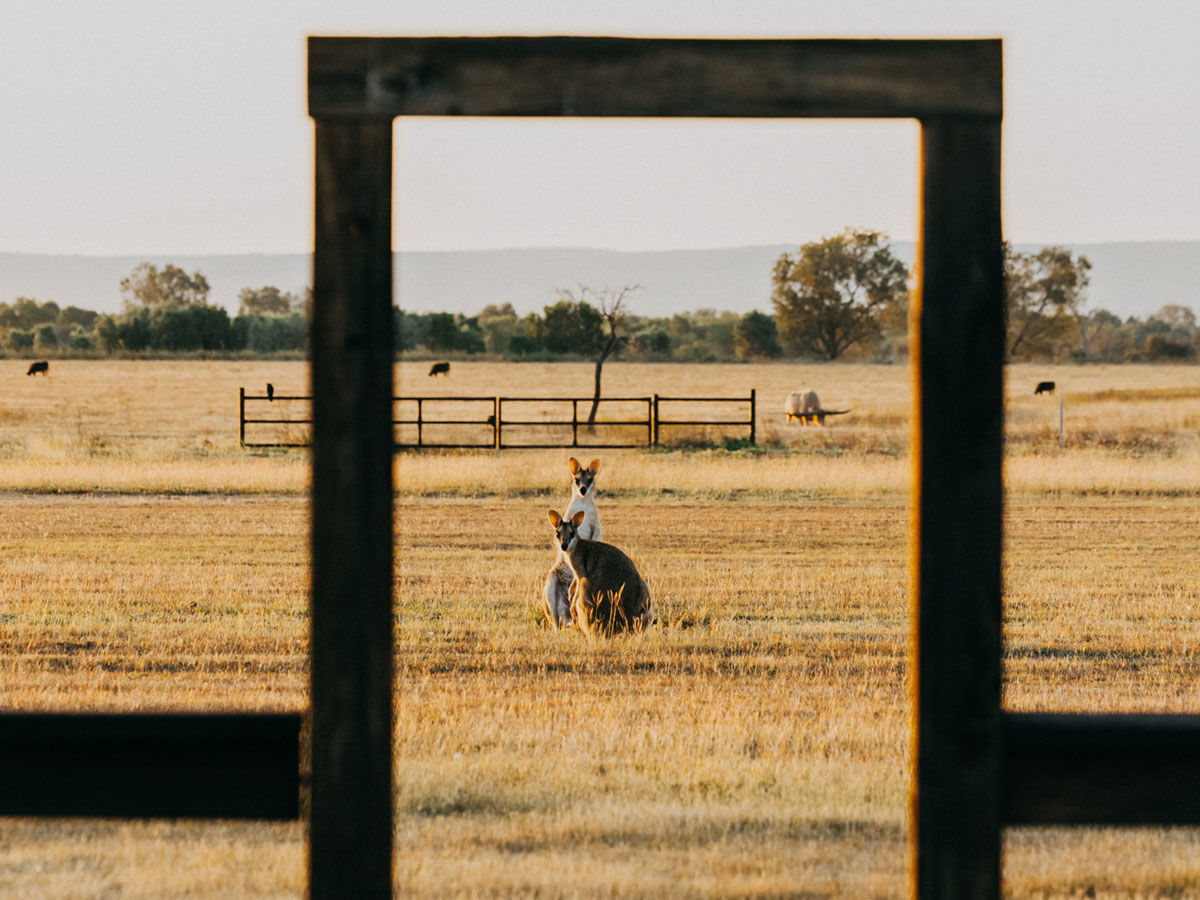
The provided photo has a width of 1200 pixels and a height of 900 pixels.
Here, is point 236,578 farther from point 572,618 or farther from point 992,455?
point 992,455

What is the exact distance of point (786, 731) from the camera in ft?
24.7

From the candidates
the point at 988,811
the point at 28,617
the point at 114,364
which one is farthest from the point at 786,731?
the point at 114,364

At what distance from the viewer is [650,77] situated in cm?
270

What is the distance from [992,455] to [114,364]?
91447mm

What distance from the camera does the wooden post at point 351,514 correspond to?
2648 mm

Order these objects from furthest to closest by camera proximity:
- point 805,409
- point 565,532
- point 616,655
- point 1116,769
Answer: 1. point 805,409
2. point 565,532
3. point 616,655
4. point 1116,769

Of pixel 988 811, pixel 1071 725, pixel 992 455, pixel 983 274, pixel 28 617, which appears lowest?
pixel 28 617

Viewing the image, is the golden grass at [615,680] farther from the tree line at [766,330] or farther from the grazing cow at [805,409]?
the tree line at [766,330]

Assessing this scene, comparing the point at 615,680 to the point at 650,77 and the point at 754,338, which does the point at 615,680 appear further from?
the point at 754,338

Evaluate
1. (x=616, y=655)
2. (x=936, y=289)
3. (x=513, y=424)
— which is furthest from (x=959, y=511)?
(x=513, y=424)

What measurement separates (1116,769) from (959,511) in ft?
1.80

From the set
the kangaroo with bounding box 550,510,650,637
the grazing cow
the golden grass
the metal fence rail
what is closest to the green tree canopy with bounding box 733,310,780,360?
the metal fence rail

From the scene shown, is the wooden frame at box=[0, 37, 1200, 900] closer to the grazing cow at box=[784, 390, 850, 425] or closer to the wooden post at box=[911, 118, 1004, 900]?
the wooden post at box=[911, 118, 1004, 900]

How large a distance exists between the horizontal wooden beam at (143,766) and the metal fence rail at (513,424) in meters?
22.4
